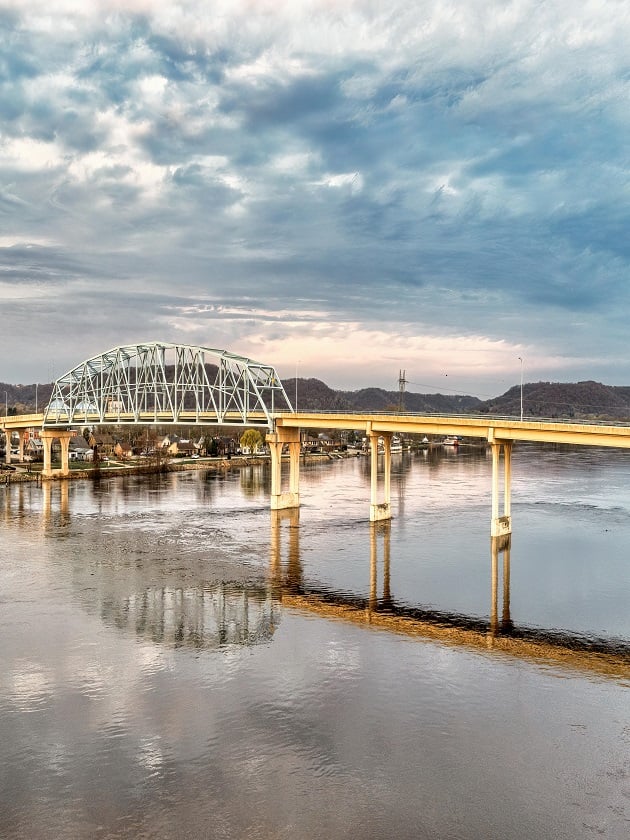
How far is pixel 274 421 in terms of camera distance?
83.4 m

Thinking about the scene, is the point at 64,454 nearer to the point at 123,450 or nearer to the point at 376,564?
the point at 123,450

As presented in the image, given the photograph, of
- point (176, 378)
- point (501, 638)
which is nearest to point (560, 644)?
point (501, 638)

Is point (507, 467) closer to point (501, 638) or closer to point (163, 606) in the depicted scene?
point (501, 638)

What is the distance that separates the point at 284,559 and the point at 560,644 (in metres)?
23.3

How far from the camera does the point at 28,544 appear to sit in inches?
2341

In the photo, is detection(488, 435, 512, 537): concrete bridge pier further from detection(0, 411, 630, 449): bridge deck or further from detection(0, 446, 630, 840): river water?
detection(0, 446, 630, 840): river water

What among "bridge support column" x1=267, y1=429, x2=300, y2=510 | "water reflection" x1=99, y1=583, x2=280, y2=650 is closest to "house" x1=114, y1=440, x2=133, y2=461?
"bridge support column" x1=267, y1=429, x2=300, y2=510

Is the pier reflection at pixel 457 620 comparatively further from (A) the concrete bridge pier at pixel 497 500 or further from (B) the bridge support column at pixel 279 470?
(B) the bridge support column at pixel 279 470

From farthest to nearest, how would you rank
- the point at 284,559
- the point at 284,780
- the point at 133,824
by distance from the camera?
1. the point at 284,559
2. the point at 284,780
3. the point at 133,824

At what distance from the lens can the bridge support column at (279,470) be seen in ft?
260

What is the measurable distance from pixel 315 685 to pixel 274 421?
54911mm

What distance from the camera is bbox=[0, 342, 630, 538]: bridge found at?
196 ft

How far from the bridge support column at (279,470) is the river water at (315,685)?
15.1m

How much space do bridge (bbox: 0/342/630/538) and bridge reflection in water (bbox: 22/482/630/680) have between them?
11.5 metres
